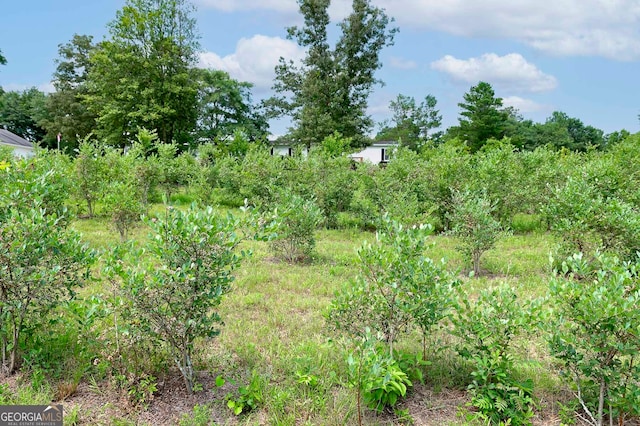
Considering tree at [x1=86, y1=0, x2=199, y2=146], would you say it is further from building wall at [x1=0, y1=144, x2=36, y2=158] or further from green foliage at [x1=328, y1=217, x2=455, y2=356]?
green foliage at [x1=328, y1=217, x2=455, y2=356]

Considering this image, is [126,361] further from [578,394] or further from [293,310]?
[578,394]

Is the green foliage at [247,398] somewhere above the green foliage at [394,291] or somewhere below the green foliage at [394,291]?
below

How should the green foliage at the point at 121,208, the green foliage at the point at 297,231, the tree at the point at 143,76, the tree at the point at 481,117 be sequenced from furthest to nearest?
the tree at the point at 481,117 → the tree at the point at 143,76 → the green foliage at the point at 121,208 → the green foliage at the point at 297,231

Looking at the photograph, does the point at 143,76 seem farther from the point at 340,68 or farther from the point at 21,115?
the point at 21,115

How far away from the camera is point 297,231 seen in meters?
6.66

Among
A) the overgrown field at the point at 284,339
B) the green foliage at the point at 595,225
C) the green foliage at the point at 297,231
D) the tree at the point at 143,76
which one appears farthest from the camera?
the tree at the point at 143,76

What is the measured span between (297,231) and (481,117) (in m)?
32.6

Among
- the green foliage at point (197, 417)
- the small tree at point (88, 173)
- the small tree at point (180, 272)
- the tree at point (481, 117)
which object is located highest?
the tree at point (481, 117)

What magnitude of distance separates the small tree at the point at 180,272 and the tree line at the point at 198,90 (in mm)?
20912

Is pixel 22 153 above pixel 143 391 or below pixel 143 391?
above

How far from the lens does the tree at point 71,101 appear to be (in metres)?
35.5

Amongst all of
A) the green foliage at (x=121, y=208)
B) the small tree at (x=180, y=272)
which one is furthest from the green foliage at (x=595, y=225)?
the green foliage at (x=121, y=208)

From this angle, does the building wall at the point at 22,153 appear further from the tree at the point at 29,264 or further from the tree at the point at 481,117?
the tree at the point at 481,117

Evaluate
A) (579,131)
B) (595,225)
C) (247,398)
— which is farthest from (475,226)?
(579,131)
